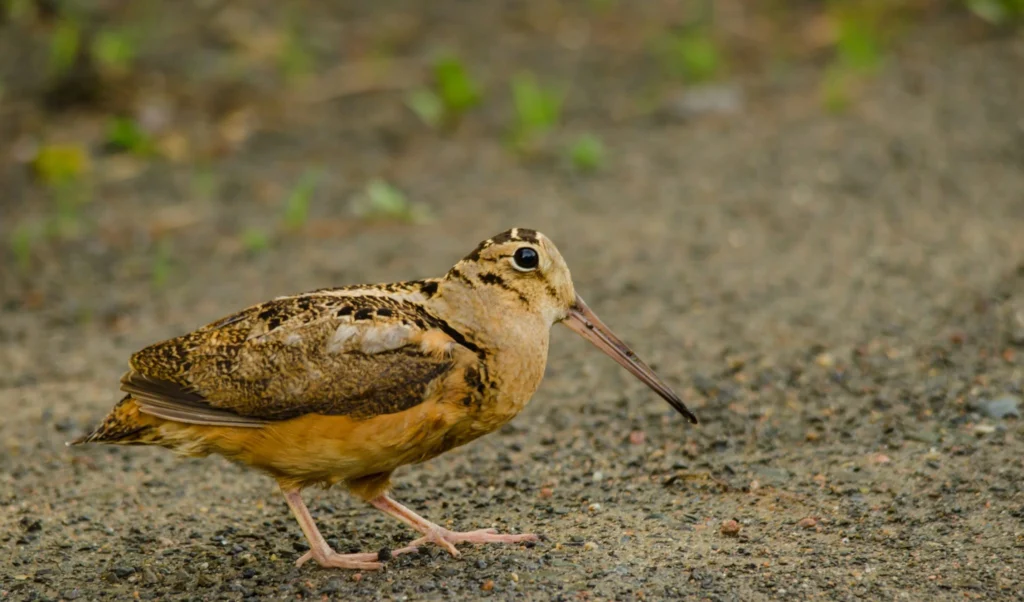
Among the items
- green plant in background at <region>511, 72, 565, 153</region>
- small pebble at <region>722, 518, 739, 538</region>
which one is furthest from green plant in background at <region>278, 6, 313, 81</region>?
small pebble at <region>722, 518, 739, 538</region>

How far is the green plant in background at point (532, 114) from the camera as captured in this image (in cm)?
880

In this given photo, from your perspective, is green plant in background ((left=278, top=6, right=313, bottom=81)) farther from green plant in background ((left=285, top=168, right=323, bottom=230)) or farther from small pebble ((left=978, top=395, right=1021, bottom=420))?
small pebble ((left=978, top=395, right=1021, bottom=420))

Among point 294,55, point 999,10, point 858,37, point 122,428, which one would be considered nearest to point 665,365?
point 122,428

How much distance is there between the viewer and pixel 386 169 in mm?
8977

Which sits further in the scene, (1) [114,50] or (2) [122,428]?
(1) [114,50]

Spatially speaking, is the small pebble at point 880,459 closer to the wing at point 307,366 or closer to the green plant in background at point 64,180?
the wing at point 307,366

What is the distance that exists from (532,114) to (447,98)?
2.71ft

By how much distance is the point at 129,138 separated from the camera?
8.73m

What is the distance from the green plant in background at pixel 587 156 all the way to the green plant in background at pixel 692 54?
1.25m

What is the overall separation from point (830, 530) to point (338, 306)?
1828 mm

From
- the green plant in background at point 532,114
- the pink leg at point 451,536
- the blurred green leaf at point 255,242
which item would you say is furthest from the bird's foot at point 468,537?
the green plant in background at point 532,114

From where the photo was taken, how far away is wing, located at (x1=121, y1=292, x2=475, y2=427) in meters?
4.19

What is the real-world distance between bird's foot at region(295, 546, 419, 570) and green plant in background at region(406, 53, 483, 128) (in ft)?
16.7

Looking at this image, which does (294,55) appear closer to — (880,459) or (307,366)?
(307,366)
